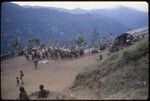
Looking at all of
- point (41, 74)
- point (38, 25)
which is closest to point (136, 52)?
point (41, 74)

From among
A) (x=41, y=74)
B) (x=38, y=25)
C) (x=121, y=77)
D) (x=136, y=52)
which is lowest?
(x=38, y=25)

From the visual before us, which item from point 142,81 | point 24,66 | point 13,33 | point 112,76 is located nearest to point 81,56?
point 24,66

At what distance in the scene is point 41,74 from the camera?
29.4 m

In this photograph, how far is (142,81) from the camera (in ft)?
→ 51.5

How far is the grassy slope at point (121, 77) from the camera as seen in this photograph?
15.3 m

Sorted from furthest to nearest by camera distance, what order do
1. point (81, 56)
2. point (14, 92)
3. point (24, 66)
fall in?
1. point (81, 56)
2. point (24, 66)
3. point (14, 92)

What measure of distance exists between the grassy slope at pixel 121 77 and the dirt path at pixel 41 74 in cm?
290

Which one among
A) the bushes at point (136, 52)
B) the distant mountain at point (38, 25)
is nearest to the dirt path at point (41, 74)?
the bushes at point (136, 52)

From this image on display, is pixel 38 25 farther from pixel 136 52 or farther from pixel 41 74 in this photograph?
pixel 136 52

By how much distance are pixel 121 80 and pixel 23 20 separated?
15789 centimetres

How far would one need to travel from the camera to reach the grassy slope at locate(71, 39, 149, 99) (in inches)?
602

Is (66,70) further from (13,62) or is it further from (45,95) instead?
(45,95)

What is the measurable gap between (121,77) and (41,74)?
13395mm

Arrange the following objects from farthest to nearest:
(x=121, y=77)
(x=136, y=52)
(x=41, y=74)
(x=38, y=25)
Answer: (x=38, y=25) → (x=41, y=74) → (x=136, y=52) → (x=121, y=77)
